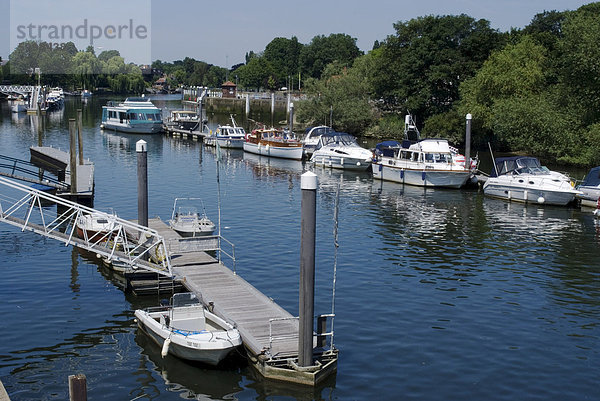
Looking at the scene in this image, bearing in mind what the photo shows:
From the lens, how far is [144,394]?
60.1 feet

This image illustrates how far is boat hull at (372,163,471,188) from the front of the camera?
52.3 meters

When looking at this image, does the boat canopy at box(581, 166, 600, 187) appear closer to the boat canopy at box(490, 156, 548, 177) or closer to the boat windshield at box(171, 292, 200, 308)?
the boat canopy at box(490, 156, 548, 177)

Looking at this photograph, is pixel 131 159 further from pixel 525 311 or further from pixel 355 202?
pixel 525 311

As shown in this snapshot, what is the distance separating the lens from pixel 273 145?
70438 mm

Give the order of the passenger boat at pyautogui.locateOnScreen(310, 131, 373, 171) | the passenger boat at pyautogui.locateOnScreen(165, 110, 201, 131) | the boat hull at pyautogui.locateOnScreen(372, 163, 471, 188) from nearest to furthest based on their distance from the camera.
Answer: the boat hull at pyautogui.locateOnScreen(372, 163, 471, 188), the passenger boat at pyautogui.locateOnScreen(310, 131, 373, 171), the passenger boat at pyautogui.locateOnScreen(165, 110, 201, 131)

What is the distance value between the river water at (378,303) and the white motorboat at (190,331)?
1.77 ft

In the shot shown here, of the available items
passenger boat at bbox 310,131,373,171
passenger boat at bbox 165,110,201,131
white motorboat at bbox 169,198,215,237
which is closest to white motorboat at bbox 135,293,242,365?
white motorboat at bbox 169,198,215,237

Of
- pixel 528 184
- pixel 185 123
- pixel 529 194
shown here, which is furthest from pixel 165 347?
pixel 185 123

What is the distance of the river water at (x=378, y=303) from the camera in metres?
19.0

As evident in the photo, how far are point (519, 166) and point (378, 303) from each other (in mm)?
26382

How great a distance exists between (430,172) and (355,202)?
878 centimetres

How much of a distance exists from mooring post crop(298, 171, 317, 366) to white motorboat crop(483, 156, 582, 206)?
32089mm

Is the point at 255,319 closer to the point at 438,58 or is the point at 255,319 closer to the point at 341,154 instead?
the point at 341,154

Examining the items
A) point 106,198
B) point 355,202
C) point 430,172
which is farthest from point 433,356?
point 430,172
